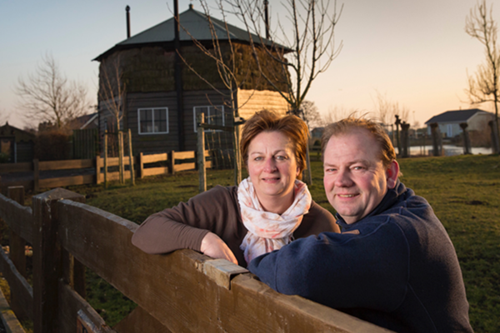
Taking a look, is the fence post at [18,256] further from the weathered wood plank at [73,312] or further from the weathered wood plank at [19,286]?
the weathered wood plank at [73,312]

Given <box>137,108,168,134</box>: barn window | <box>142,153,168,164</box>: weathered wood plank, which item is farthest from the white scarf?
<box>137,108,168,134</box>: barn window

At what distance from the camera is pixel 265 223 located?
1.97m

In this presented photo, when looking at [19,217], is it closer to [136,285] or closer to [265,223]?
[136,285]

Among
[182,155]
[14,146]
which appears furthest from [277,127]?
[14,146]

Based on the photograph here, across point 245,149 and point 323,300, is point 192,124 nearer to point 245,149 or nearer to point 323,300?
Result: point 245,149

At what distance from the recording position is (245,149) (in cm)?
230

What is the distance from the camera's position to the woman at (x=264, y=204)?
6.57ft

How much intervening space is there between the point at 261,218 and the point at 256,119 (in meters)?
0.57

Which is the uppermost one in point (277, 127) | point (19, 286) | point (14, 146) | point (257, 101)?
point (257, 101)

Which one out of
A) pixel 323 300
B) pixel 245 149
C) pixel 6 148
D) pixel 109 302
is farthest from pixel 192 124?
pixel 6 148

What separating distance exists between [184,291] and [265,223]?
0.75m

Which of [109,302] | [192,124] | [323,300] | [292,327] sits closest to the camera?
[292,327]

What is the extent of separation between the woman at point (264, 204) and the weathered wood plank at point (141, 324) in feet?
1.66

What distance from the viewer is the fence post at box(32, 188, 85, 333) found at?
2.43 m
